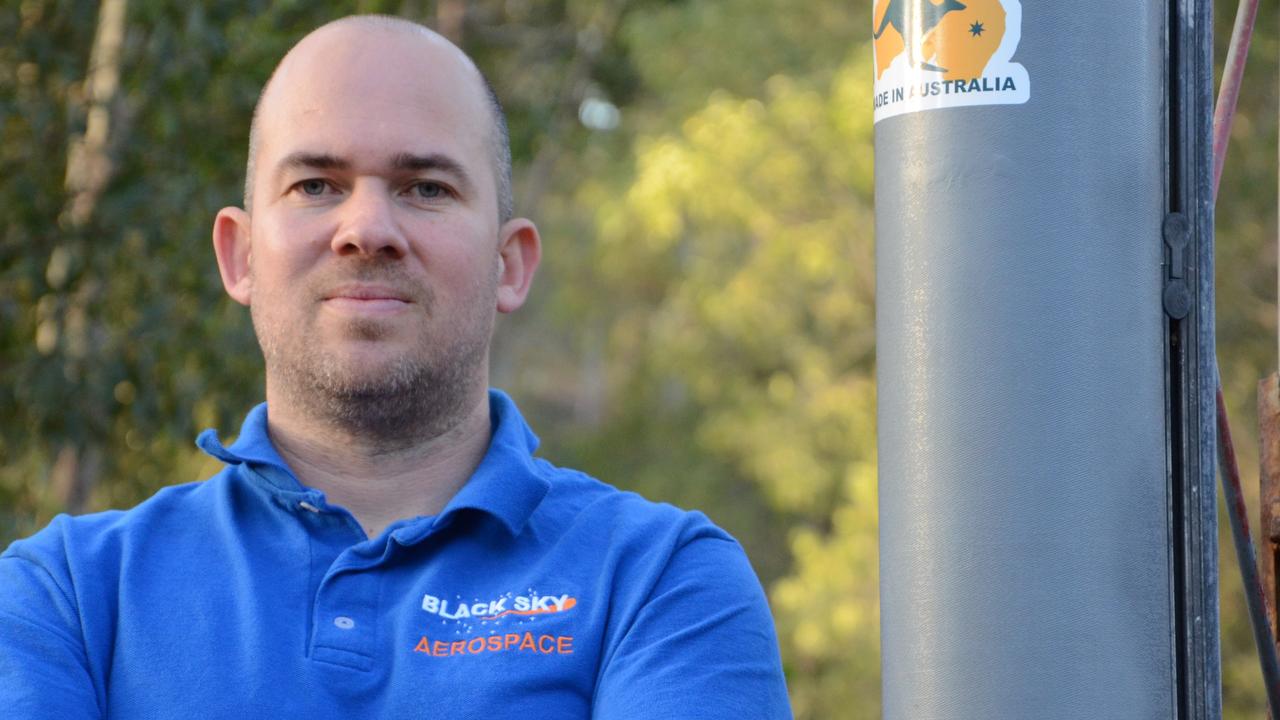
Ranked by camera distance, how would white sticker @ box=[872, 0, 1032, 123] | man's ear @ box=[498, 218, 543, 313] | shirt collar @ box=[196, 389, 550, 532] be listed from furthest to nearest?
man's ear @ box=[498, 218, 543, 313] < shirt collar @ box=[196, 389, 550, 532] < white sticker @ box=[872, 0, 1032, 123]

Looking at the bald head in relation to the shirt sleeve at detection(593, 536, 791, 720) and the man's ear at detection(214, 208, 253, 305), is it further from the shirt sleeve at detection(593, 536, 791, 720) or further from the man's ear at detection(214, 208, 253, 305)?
the shirt sleeve at detection(593, 536, 791, 720)

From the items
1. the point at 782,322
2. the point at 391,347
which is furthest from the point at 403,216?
the point at 782,322

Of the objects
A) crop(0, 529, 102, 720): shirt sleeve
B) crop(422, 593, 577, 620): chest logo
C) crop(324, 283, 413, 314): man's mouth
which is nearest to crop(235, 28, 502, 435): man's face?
crop(324, 283, 413, 314): man's mouth

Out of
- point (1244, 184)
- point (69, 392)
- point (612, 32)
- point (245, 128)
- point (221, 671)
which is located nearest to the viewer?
point (221, 671)

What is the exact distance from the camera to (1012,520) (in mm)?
1691

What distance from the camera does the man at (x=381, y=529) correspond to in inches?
88.0

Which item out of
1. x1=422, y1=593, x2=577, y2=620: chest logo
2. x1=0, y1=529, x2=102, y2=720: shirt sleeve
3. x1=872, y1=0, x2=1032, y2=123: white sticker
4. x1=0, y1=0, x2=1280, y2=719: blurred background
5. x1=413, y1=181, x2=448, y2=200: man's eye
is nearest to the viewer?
x1=872, y1=0, x2=1032, y2=123: white sticker

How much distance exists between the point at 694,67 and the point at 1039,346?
17502 millimetres

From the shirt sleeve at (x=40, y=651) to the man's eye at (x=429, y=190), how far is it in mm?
740

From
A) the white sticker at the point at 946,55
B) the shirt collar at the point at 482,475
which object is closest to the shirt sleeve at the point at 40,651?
the shirt collar at the point at 482,475

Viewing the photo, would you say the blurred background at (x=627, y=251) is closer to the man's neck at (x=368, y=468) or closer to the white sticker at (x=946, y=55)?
the man's neck at (x=368, y=468)

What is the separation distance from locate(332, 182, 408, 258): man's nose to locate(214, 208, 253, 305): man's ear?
0.32 metres

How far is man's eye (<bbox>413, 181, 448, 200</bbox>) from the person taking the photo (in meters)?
2.54

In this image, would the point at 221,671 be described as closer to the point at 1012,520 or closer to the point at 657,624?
the point at 657,624
